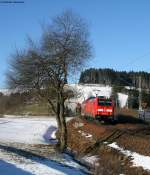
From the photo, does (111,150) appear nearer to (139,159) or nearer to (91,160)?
(91,160)

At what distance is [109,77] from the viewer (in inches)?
7067

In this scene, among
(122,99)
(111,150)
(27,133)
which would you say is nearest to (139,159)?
Answer: (111,150)

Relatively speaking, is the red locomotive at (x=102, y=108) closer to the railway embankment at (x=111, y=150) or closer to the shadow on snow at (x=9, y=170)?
the railway embankment at (x=111, y=150)

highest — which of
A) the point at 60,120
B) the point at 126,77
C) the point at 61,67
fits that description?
the point at 126,77

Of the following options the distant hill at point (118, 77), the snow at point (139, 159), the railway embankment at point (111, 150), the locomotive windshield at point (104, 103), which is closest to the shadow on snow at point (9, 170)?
the railway embankment at point (111, 150)

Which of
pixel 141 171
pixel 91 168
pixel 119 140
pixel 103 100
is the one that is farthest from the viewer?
pixel 103 100

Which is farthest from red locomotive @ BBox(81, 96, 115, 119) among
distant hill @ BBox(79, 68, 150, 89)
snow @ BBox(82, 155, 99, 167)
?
distant hill @ BBox(79, 68, 150, 89)

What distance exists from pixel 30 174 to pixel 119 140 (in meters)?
16.1

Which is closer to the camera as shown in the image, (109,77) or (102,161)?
(102,161)

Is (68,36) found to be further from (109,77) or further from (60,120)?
(109,77)

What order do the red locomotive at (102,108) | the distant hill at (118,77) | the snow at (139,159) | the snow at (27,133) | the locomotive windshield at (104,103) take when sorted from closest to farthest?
the snow at (139,159)
the snow at (27,133)
the red locomotive at (102,108)
the locomotive windshield at (104,103)
the distant hill at (118,77)

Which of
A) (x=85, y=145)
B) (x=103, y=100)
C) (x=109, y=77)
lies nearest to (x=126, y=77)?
(x=109, y=77)

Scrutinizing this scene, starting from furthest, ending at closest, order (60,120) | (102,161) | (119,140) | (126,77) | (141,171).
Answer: (126,77) < (60,120) < (119,140) < (102,161) < (141,171)

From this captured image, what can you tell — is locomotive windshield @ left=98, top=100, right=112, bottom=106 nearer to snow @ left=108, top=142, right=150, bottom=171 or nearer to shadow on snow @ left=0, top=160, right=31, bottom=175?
snow @ left=108, top=142, right=150, bottom=171
